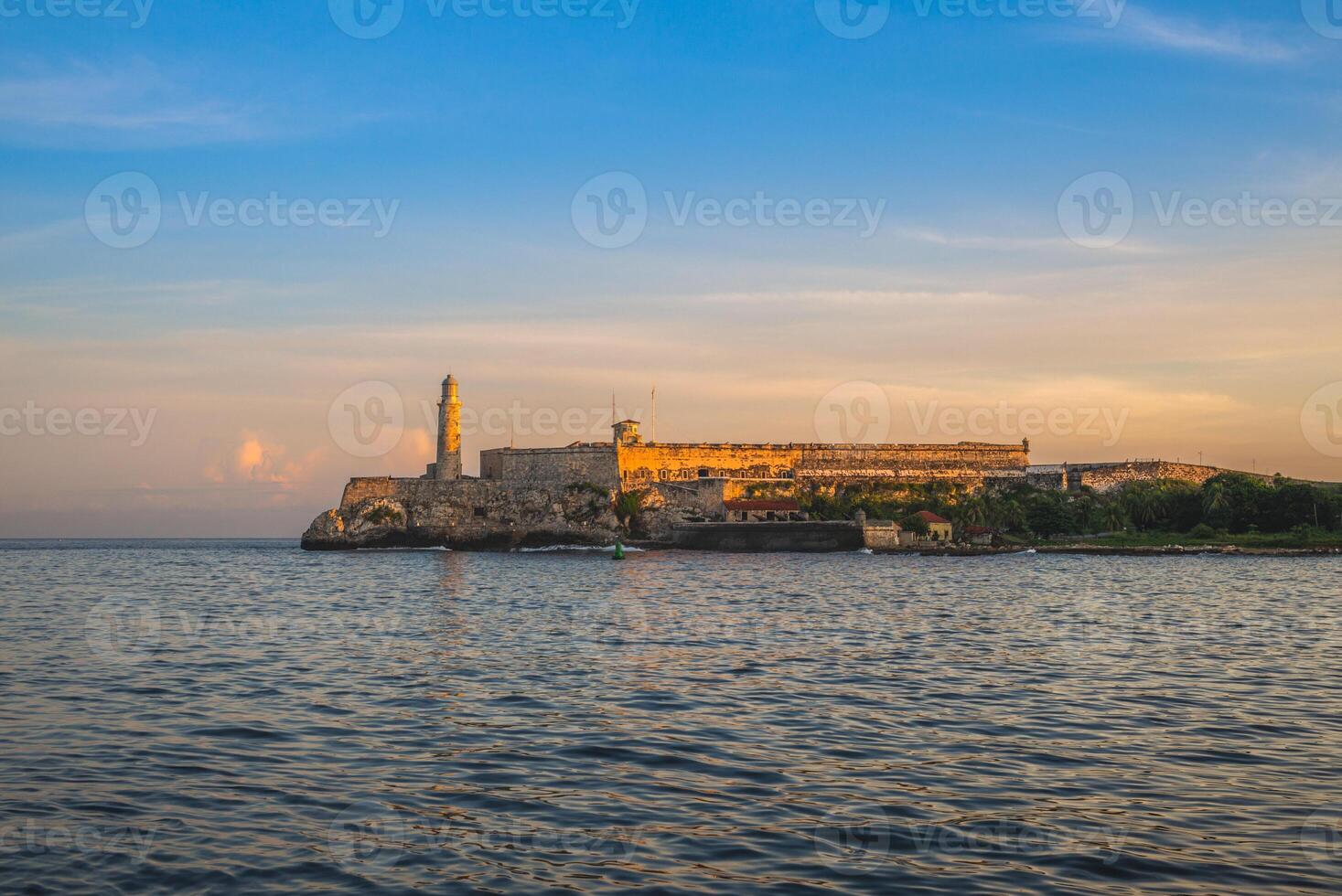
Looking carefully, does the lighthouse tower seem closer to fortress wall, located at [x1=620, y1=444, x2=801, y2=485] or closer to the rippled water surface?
fortress wall, located at [x1=620, y1=444, x2=801, y2=485]

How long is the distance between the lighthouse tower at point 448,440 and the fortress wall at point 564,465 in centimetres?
445

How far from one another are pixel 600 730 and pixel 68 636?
55.0ft

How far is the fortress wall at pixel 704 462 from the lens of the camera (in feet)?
310

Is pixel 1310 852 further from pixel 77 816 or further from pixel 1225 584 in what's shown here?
pixel 1225 584

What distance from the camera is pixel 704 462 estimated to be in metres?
101

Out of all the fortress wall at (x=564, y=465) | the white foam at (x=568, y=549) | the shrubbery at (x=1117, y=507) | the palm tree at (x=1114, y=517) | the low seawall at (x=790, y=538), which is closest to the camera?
the low seawall at (x=790, y=538)

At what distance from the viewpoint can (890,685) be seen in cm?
1736

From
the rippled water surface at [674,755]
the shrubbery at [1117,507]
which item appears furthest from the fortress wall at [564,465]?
the rippled water surface at [674,755]

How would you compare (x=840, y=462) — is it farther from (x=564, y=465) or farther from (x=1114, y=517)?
(x=564, y=465)

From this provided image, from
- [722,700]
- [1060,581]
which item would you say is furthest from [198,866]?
[1060,581]

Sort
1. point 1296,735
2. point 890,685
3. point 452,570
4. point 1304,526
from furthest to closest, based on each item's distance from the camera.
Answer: point 1304,526 → point 452,570 → point 890,685 → point 1296,735

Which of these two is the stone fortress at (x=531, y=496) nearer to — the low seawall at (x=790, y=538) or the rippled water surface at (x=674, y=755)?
the low seawall at (x=790, y=538)

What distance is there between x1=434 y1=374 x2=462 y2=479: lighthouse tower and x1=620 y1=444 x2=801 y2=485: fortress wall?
1439 centimetres

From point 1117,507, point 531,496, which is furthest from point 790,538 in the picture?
point 1117,507
